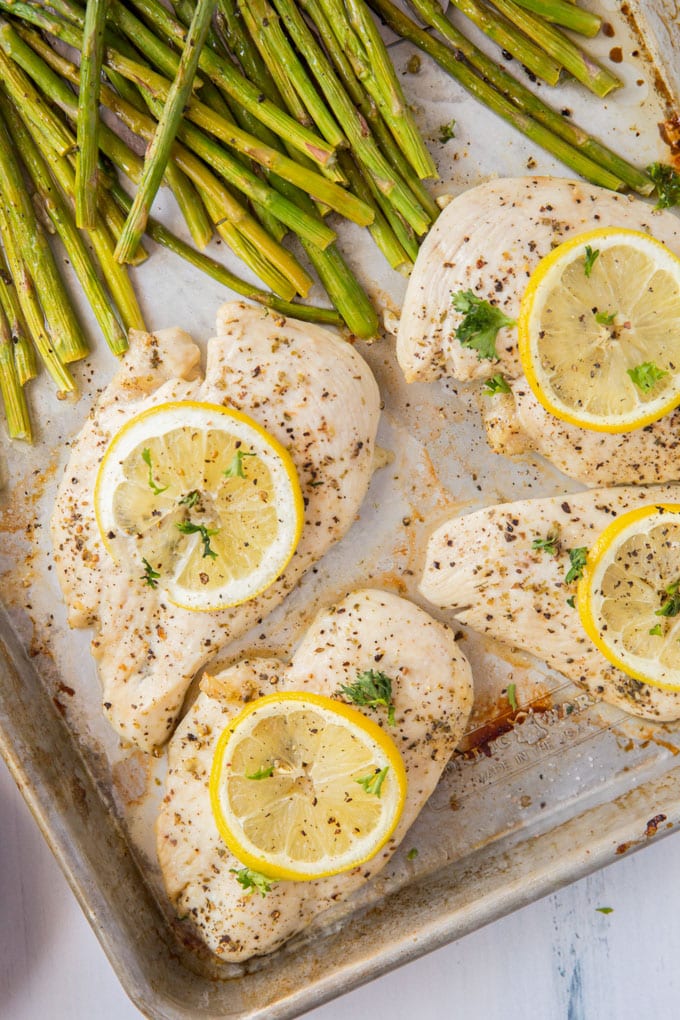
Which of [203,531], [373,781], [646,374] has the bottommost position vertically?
[373,781]

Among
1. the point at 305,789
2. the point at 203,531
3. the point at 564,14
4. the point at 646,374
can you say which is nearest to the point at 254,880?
the point at 305,789

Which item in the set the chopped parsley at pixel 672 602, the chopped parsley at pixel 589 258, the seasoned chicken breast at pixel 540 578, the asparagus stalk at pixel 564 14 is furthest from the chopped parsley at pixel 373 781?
the asparagus stalk at pixel 564 14

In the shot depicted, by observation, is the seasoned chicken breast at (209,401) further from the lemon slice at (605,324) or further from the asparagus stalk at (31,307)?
the lemon slice at (605,324)

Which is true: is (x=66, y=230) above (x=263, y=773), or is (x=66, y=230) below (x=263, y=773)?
above

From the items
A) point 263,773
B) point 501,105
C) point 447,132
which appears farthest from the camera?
point 447,132

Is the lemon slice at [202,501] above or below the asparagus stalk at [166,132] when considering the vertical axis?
below

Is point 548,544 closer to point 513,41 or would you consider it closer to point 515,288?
point 515,288

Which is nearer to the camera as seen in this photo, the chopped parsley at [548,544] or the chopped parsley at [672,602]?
the chopped parsley at [672,602]

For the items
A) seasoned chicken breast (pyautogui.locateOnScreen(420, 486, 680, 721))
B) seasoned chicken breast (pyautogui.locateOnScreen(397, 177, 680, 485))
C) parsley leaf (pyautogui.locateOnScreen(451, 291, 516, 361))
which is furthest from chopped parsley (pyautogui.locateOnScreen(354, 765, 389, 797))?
parsley leaf (pyautogui.locateOnScreen(451, 291, 516, 361))
